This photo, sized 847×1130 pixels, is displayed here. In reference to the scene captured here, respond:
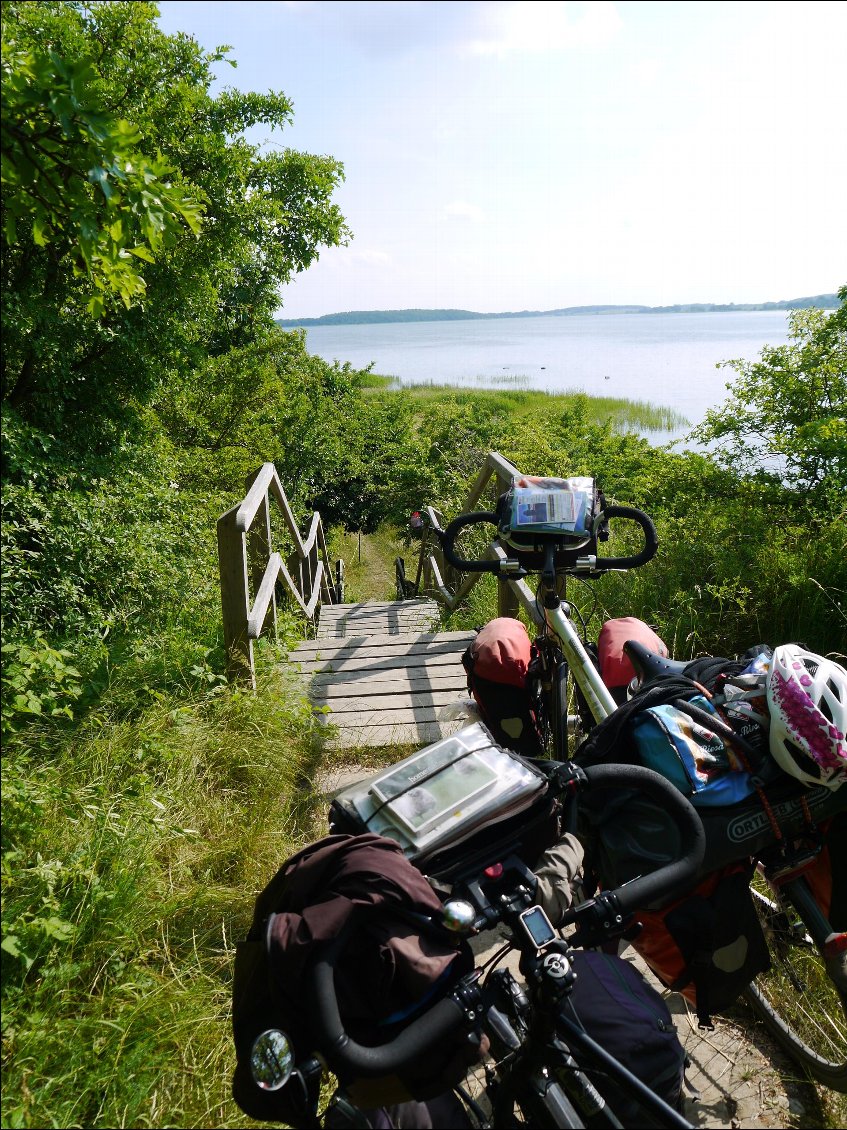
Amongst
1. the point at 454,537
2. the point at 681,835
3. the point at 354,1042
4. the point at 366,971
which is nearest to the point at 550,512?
the point at 454,537

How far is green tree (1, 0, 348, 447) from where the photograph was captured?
5.71ft

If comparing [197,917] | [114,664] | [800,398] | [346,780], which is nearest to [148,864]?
[197,917]

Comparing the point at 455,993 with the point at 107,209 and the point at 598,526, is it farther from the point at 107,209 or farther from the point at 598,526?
the point at 107,209

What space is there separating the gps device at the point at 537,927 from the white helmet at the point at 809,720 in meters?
0.66

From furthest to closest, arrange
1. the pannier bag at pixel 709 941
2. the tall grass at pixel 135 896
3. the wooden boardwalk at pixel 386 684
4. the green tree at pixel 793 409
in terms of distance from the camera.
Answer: the green tree at pixel 793 409
the wooden boardwalk at pixel 386 684
the tall grass at pixel 135 896
the pannier bag at pixel 709 941

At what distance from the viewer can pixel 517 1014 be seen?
104 cm

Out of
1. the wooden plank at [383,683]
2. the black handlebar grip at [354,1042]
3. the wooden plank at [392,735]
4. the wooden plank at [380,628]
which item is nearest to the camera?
the black handlebar grip at [354,1042]

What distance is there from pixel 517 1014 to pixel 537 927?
5.0 inches

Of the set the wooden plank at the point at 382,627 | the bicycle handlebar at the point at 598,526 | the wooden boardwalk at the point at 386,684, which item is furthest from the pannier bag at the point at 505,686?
the wooden plank at the point at 382,627

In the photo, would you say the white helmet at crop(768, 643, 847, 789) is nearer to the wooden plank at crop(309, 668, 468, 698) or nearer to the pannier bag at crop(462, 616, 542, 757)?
the pannier bag at crop(462, 616, 542, 757)

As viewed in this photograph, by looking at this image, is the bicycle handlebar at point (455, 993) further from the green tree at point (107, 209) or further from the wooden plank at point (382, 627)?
the wooden plank at point (382, 627)

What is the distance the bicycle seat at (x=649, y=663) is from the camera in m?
1.90

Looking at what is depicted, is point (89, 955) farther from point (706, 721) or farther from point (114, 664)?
point (706, 721)

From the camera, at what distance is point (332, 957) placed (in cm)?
94
